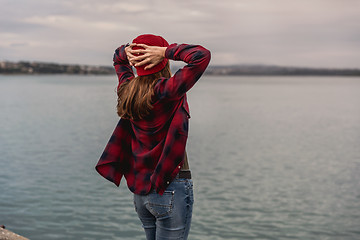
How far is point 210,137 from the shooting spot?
3117cm

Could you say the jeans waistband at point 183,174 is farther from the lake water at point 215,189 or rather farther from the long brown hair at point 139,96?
the lake water at point 215,189

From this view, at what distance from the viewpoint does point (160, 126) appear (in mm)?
3141

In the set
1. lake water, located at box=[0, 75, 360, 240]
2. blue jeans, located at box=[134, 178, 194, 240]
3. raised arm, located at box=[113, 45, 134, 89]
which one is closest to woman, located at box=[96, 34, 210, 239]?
blue jeans, located at box=[134, 178, 194, 240]

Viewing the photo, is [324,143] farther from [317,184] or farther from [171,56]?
[171,56]

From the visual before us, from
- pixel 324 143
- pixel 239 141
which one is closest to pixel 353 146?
pixel 324 143

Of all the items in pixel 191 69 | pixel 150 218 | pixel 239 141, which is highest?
pixel 191 69

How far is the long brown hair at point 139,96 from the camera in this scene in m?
3.02

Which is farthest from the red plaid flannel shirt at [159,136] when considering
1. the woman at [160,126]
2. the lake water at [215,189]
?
the lake water at [215,189]

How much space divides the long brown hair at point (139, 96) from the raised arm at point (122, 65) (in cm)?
39

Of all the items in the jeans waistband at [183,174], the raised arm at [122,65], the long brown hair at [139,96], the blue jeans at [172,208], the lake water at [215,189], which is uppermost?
the raised arm at [122,65]

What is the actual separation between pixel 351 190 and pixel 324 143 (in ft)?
45.5

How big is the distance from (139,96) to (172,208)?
0.86 m

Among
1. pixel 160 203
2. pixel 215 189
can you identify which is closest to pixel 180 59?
pixel 160 203

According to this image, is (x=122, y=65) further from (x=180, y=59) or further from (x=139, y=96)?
(x=180, y=59)
